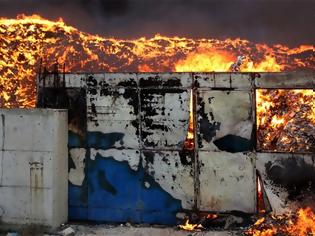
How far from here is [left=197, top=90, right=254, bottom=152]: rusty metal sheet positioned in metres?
7.93

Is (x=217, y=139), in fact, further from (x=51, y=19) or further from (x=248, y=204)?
(x=51, y=19)

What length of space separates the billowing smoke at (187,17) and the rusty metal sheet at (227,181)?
386 centimetres

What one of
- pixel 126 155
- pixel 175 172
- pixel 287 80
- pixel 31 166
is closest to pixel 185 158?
pixel 175 172

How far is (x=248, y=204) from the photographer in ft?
26.2

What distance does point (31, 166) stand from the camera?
7902 millimetres

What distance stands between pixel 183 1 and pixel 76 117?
4.75 m

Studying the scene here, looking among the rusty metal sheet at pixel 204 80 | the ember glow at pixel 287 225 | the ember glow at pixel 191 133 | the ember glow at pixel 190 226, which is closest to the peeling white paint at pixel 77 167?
the ember glow at pixel 191 133

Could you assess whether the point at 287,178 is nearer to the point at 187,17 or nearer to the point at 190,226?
the point at 190,226

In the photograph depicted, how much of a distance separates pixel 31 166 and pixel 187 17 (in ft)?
19.9

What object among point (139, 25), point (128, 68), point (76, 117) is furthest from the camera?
point (139, 25)

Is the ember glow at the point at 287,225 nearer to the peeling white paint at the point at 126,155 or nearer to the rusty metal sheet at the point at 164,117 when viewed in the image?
the rusty metal sheet at the point at 164,117

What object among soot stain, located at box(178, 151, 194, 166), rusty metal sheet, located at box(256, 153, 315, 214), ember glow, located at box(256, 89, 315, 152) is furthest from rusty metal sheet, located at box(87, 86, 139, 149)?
rusty metal sheet, located at box(256, 153, 315, 214)

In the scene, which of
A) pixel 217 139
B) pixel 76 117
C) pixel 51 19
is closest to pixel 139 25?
pixel 51 19

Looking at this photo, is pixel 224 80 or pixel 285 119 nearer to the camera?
pixel 224 80
